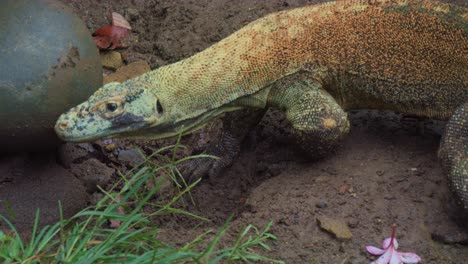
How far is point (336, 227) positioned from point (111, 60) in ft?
8.39

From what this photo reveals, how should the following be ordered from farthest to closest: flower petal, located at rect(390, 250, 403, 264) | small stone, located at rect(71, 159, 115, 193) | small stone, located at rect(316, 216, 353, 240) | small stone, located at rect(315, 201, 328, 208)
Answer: small stone, located at rect(71, 159, 115, 193) < small stone, located at rect(315, 201, 328, 208) < small stone, located at rect(316, 216, 353, 240) < flower petal, located at rect(390, 250, 403, 264)

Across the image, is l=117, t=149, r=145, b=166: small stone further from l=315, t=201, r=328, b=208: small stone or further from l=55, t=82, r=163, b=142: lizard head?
l=315, t=201, r=328, b=208: small stone


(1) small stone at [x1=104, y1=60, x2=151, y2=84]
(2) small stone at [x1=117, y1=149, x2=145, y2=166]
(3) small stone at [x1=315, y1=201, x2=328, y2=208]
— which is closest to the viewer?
(3) small stone at [x1=315, y1=201, x2=328, y2=208]

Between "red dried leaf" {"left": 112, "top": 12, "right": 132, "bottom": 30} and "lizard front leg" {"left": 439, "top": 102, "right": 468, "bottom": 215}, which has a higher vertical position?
"red dried leaf" {"left": 112, "top": 12, "right": 132, "bottom": 30}

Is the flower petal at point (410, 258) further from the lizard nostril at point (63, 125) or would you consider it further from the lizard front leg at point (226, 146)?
the lizard nostril at point (63, 125)

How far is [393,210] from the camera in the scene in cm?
391

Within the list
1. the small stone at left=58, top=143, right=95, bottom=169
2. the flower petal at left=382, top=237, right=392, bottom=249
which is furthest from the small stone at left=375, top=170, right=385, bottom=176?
the small stone at left=58, top=143, right=95, bottom=169

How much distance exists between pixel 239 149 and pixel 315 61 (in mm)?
840

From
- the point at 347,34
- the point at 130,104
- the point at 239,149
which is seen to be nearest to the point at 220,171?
the point at 239,149

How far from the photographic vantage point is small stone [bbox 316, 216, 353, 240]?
12.4 ft

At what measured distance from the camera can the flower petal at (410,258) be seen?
357cm

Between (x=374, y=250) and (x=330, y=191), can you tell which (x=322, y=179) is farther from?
(x=374, y=250)

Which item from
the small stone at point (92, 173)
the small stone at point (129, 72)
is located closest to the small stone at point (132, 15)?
the small stone at point (129, 72)

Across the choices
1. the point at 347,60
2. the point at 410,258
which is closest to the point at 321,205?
the point at 410,258
